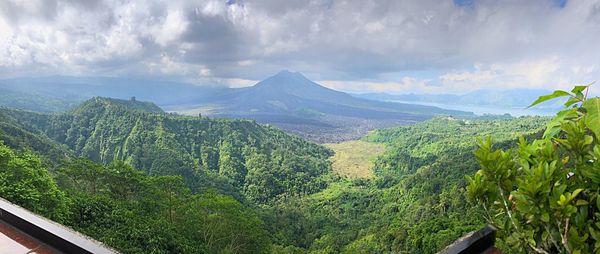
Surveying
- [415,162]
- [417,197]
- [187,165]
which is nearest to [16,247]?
[417,197]

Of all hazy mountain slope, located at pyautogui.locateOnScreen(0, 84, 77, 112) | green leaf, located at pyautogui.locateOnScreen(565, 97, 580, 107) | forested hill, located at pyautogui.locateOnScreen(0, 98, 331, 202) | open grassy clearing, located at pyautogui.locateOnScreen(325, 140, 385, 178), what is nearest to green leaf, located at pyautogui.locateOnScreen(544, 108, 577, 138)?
green leaf, located at pyautogui.locateOnScreen(565, 97, 580, 107)

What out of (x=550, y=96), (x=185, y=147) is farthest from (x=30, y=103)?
(x=550, y=96)

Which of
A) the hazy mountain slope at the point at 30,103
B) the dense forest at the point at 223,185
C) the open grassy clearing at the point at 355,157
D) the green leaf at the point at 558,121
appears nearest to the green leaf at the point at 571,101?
the green leaf at the point at 558,121

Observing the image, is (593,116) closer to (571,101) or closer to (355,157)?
(571,101)

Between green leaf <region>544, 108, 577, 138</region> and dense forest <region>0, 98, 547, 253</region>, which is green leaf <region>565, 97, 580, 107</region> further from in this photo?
dense forest <region>0, 98, 547, 253</region>

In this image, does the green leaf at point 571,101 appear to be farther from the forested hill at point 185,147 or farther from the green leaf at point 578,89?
the forested hill at point 185,147

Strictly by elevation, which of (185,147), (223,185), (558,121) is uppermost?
(558,121)
